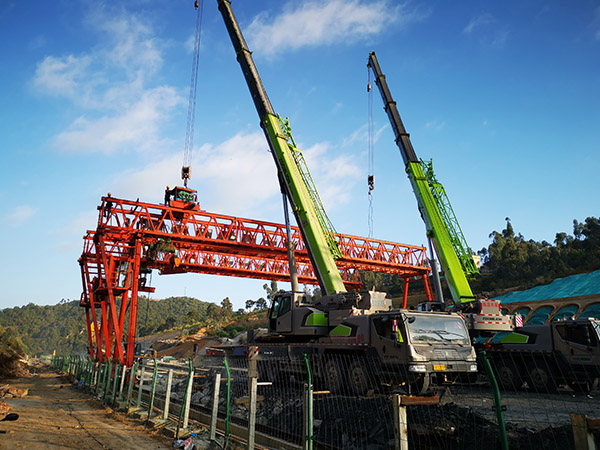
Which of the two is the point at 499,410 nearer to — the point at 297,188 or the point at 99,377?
the point at 297,188

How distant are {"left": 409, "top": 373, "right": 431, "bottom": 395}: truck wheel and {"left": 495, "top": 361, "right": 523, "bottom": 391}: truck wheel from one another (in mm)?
4269

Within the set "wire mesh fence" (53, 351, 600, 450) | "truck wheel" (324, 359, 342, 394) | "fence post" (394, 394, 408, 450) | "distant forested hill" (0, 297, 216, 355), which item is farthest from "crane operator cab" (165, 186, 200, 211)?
"distant forested hill" (0, 297, 216, 355)

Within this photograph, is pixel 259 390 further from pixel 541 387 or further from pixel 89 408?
pixel 541 387

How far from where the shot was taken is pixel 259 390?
11.5m

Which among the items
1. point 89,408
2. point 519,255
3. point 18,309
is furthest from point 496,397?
point 18,309

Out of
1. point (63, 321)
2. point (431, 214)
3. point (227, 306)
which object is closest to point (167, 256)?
point (431, 214)

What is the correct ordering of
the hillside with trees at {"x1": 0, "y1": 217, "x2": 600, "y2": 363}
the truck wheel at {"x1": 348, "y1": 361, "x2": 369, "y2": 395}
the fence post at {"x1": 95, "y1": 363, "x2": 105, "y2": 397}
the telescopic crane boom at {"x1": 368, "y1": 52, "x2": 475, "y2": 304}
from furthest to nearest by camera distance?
1. the hillside with trees at {"x1": 0, "y1": 217, "x2": 600, "y2": 363}
2. the telescopic crane boom at {"x1": 368, "y1": 52, "x2": 475, "y2": 304}
3. the fence post at {"x1": 95, "y1": 363, "x2": 105, "y2": 397}
4. the truck wheel at {"x1": 348, "y1": 361, "x2": 369, "y2": 395}

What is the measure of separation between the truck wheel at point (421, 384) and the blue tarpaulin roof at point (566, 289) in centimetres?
2267

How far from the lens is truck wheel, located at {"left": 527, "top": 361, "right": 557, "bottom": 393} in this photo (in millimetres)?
10914

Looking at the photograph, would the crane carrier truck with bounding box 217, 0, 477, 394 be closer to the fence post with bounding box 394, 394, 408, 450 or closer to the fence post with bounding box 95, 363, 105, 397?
the fence post with bounding box 394, 394, 408, 450

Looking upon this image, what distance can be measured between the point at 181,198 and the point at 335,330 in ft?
43.3

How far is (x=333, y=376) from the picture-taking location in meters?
10.5

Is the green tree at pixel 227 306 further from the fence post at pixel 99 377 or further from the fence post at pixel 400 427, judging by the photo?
the fence post at pixel 400 427

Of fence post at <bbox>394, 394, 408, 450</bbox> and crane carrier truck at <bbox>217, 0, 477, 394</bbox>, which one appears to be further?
crane carrier truck at <bbox>217, 0, 477, 394</bbox>
